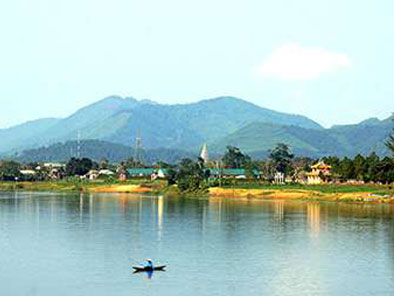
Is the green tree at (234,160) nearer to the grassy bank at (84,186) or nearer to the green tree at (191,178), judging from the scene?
the grassy bank at (84,186)

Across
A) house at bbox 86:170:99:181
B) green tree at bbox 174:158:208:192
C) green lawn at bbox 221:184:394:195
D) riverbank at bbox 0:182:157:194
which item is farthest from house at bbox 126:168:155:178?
green lawn at bbox 221:184:394:195

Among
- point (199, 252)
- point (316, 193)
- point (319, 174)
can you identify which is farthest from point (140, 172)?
point (199, 252)

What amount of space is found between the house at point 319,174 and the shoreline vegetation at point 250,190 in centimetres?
963

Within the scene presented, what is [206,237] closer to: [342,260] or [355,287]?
[342,260]

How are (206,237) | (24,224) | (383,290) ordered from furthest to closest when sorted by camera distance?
(24,224)
(206,237)
(383,290)

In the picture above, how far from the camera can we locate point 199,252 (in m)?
42.9

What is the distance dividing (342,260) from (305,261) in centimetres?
221

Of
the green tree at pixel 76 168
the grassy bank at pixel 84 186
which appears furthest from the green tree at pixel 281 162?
the green tree at pixel 76 168

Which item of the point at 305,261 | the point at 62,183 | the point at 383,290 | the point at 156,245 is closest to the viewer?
the point at 383,290

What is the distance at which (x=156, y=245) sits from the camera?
46.1 m

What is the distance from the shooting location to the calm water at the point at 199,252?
1302 inches

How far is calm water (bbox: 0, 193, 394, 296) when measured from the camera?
33062mm

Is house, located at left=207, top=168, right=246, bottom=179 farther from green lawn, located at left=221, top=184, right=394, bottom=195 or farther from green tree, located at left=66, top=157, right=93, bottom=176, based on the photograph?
green lawn, located at left=221, top=184, right=394, bottom=195

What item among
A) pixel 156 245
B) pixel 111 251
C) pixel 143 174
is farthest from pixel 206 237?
pixel 143 174
